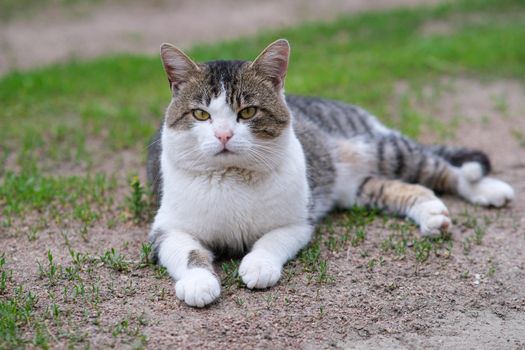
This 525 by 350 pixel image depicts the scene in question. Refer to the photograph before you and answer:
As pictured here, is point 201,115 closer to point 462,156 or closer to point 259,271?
point 259,271

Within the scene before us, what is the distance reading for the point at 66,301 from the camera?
3326 millimetres

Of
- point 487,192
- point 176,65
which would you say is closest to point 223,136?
point 176,65

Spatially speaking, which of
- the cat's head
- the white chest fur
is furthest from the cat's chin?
the white chest fur

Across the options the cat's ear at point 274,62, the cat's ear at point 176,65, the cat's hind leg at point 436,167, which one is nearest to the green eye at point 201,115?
the cat's ear at point 176,65

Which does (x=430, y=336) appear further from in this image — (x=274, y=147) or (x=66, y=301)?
(x=66, y=301)

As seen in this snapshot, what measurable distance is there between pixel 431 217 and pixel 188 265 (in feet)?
5.54

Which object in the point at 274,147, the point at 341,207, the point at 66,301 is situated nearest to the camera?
the point at 66,301

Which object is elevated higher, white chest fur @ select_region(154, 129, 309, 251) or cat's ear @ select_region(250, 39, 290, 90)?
cat's ear @ select_region(250, 39, 290, 90)

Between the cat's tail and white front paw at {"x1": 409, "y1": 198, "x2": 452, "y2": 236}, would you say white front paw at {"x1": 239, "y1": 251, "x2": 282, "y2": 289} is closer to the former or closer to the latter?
white front paw at {"x1": 409, "y1": 198, "x2": 452, "y2": 236}

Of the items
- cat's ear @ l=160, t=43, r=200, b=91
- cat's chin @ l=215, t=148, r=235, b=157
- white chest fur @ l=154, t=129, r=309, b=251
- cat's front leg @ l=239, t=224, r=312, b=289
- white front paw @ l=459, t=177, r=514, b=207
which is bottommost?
white front paw @ l=459, t=177, r=514, b=207

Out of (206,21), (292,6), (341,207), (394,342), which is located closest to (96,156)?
(341,207)

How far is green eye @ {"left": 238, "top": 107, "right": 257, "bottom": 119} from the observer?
3523 millimetres

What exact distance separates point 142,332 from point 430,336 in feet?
4.61

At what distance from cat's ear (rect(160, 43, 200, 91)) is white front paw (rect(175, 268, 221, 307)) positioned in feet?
3.80
